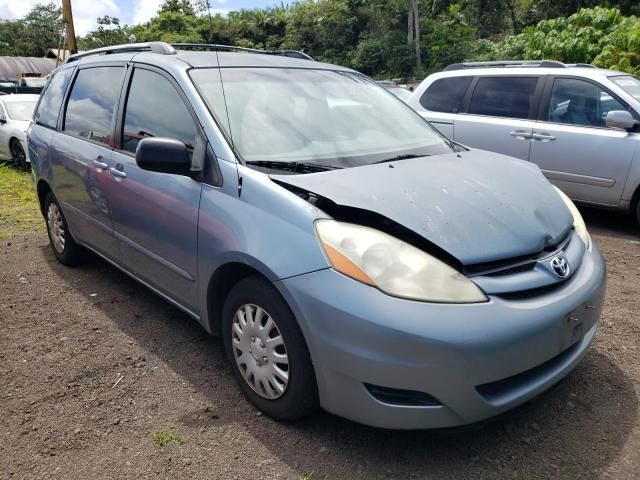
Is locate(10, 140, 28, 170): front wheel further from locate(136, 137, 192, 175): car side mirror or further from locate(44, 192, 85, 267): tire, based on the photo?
locate(136, 137, 192, 175): car side mirror

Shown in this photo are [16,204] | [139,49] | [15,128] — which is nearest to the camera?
[139,49]

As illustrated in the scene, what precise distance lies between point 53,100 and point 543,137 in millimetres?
4724

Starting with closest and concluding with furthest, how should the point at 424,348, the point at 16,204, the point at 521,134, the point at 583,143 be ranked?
1. the point at 424,348
2. the point at 583,143
3. the point at 521,134
4. the point at 16,204

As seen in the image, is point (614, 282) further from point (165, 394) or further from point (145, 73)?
point (145, 73)

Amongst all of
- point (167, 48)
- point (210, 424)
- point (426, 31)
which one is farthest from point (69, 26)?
point (426, 31)

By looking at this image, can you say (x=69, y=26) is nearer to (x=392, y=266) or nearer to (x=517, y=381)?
(x=392, y=266)

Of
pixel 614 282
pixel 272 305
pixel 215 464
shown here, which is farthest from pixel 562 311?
pixel 614 282

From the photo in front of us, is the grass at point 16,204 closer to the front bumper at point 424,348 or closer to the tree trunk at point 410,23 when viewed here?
the front bumper at point 424,348

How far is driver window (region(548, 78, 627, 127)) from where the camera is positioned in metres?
5.60

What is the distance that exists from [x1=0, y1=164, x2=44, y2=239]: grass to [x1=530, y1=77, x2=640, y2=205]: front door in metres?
5.76

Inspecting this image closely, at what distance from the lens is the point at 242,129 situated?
2902 millimetres

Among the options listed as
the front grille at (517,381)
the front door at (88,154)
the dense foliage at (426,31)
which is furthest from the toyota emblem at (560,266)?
the dense foliage at (426,31)

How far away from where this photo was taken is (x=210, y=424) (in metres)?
2.64

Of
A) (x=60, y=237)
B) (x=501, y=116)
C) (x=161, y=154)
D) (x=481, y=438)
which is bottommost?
(x=481, y=438)
